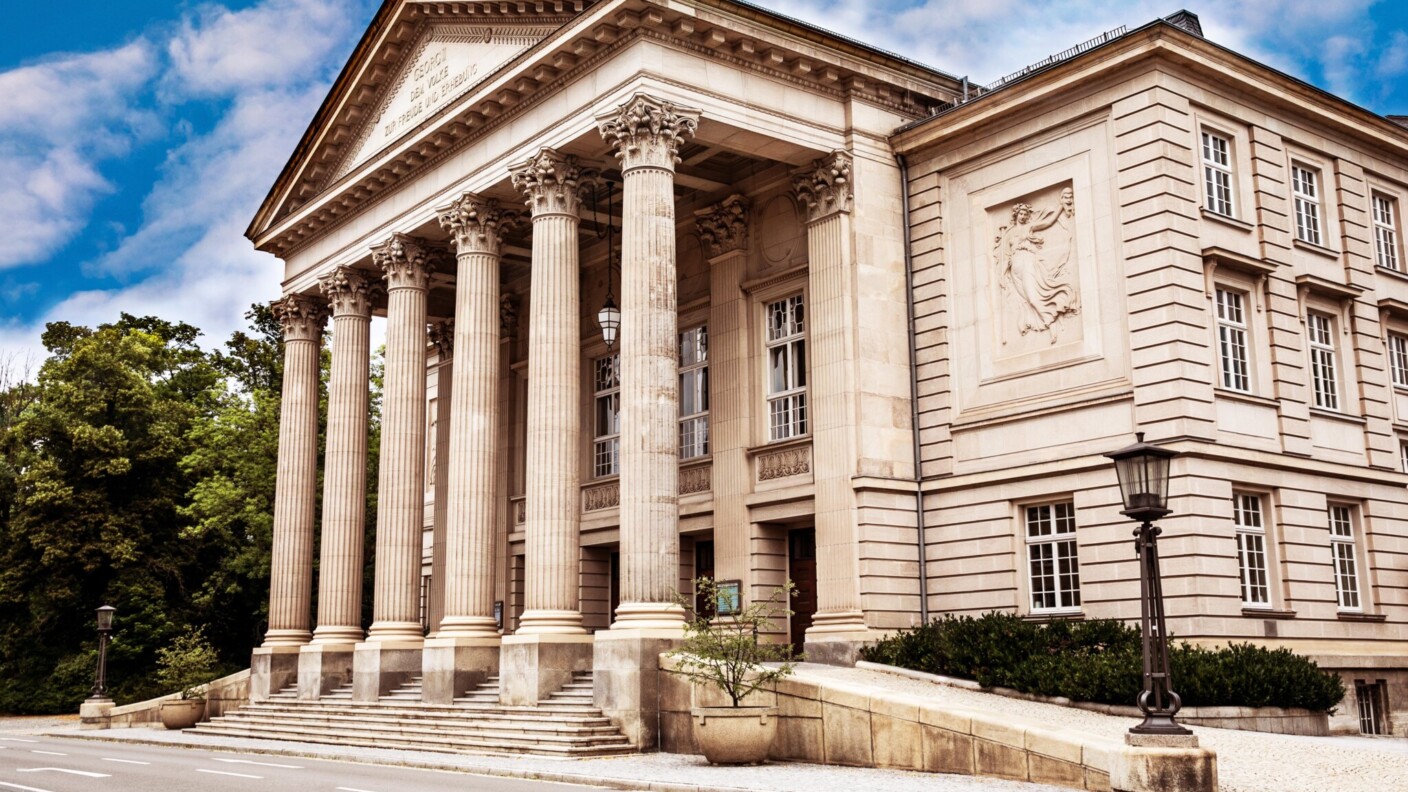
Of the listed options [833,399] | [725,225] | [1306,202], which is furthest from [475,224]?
[1306,202]

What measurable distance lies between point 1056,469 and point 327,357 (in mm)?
42447

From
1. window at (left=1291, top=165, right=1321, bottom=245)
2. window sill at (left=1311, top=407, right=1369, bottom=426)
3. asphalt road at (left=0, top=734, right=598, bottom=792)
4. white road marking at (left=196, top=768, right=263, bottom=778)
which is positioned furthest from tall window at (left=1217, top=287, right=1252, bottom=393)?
white road marking at (left=196, top=768, right=263, bottom=778)

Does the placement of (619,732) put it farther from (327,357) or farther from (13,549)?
(327,357)

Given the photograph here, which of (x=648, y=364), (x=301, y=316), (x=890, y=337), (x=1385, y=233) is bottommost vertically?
(x=648, y=364)

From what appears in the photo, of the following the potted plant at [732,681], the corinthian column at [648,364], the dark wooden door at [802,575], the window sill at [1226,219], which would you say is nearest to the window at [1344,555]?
the window sill at [1226,219]

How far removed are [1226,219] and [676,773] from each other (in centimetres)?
1509

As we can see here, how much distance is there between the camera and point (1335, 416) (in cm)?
2661

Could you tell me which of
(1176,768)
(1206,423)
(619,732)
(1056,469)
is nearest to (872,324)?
(1056,469)

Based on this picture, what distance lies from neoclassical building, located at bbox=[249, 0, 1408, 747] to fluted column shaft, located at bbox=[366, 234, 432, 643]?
0.08 m

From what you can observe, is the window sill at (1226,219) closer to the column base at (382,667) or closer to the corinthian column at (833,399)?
the corinthian column at (833,399)

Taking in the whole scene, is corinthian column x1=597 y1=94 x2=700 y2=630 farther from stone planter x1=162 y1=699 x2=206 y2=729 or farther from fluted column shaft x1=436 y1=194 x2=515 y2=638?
stone planter x1=162 y1=699 x2=206 y2=729

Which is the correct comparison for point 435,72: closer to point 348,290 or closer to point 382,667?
point 348,290

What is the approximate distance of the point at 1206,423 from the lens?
23.8 metres

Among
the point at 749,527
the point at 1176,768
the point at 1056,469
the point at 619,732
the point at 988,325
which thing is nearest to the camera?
the point at 1176,768
